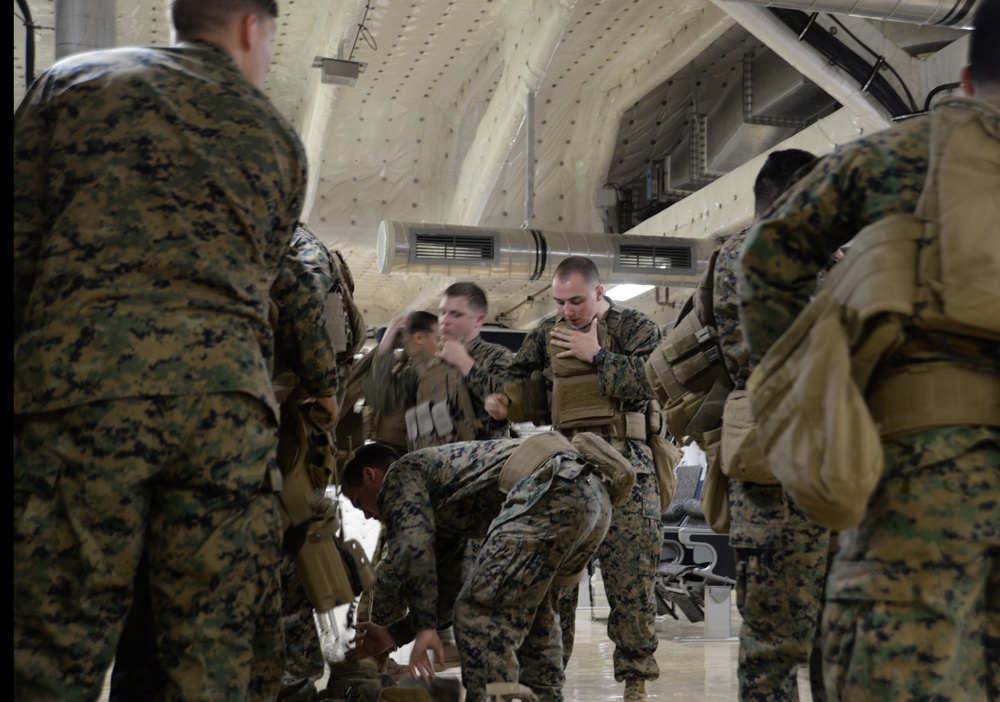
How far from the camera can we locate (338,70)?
675cm

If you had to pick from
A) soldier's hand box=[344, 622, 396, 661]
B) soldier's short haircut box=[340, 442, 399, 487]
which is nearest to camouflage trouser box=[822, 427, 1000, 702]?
soldier's hand box=[344, 622, 396, 661]

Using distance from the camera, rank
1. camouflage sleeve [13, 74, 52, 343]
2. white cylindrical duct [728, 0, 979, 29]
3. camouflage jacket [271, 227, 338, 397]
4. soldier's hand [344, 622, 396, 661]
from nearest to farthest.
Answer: camouflage sleeve [13, 74, 52, 343], camouflage jacket [271, 227, 338, 397], soldier's hand [344, 622, 396, 661], white cylindrical duct [728, 0, 979, 29]

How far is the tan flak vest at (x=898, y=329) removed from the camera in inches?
64.8

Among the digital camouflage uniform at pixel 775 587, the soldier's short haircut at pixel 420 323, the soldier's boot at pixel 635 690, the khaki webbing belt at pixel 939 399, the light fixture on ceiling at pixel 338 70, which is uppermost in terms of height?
the light fixture on ceiling at pixel 338 70

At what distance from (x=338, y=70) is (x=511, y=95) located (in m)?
1.65

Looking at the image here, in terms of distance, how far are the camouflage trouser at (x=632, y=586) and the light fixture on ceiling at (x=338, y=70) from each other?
3.55m

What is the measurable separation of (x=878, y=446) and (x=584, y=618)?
640cm

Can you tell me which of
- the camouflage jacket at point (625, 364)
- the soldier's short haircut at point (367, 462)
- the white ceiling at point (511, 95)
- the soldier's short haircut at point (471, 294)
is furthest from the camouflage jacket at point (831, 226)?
the white ceiling at point (511, 95)

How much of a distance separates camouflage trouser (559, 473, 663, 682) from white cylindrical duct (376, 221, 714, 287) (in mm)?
3947

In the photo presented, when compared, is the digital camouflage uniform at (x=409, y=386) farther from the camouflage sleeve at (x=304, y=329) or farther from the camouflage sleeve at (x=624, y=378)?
the camouflage sleeve at (x=304, y=329)

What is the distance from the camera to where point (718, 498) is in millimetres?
3156

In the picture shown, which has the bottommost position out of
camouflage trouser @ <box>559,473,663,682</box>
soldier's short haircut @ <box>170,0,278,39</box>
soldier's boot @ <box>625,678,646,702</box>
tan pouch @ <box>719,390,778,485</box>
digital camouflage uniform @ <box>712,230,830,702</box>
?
soldier's boot @ <box>625,678,646,702</box>

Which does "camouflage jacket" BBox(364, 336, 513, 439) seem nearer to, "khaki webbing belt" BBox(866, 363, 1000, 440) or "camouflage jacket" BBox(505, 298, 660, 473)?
"camouflage jacket" BBox(505, 298, 660, 473)

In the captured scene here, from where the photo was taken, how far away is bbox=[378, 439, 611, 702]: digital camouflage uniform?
3109mm
